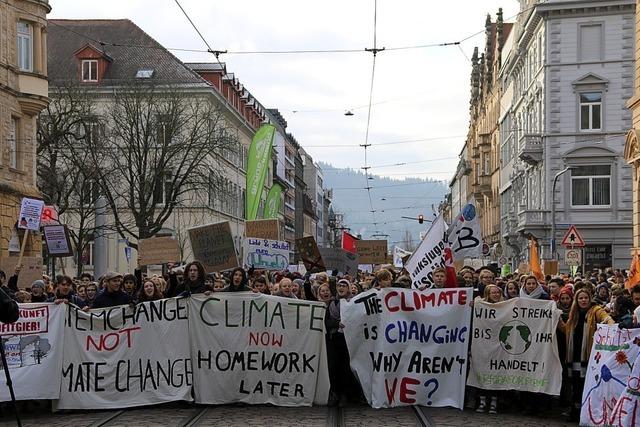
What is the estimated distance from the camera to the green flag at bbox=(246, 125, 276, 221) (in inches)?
1321

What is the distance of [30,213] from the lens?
75.5 feet

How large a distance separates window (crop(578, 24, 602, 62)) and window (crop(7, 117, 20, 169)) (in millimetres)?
28244

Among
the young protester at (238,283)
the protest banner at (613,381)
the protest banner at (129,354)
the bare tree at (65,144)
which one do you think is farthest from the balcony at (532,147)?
the protest banner at (613,381)

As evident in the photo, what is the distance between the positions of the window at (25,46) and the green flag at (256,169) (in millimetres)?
9457

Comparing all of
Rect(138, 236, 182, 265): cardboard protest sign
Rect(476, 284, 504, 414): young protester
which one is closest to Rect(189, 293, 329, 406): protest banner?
Rect(476, 284, 504, 414): young protester

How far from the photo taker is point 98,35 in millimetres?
72312

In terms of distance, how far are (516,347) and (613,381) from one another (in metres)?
2.40

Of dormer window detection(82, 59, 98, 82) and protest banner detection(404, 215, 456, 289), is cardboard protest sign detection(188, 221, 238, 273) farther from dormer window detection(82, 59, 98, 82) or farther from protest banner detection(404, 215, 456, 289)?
dormer window detection(82, 59, 98, 82)

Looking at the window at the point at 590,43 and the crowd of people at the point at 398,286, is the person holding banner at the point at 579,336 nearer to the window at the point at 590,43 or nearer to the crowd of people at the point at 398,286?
the crowd of people at the point at 398,286

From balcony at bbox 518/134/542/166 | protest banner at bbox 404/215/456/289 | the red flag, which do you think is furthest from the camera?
balcony at bbox 518/134/542/166

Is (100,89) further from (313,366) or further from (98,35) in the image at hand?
(313,366)

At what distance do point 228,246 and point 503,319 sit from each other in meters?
5.04

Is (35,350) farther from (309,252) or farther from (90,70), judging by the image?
(90,70)

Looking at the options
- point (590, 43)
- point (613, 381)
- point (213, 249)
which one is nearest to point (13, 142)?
point (213, 249)
